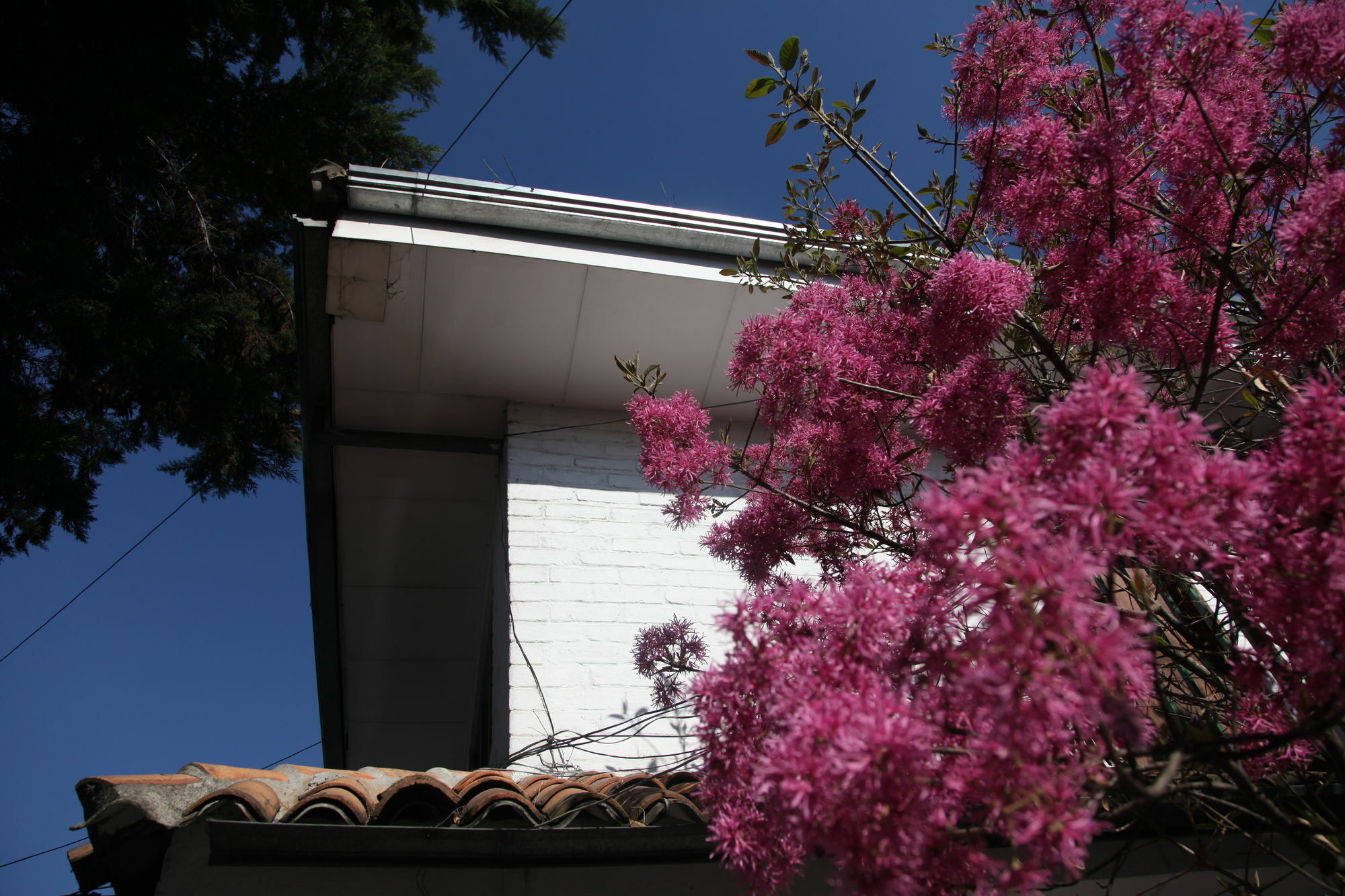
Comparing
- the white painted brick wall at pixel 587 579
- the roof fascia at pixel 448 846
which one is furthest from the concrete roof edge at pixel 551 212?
the roof fascia at pixel 448 846

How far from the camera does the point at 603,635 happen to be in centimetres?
396

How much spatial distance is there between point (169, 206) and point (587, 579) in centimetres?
422

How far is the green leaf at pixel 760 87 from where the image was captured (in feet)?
8.20

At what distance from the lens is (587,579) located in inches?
163

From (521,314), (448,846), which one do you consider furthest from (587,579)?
(448,846)

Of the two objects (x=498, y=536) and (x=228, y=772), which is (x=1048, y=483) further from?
(x=498, y=536)

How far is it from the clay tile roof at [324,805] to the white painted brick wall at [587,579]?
53.2 inches

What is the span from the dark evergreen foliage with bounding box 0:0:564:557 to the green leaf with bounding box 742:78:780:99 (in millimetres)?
3752

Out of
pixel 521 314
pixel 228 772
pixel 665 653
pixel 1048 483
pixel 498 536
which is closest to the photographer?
pixel 1048 483

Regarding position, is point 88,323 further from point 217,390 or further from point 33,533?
point 33,533

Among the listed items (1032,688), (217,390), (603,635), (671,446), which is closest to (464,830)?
(671,446)

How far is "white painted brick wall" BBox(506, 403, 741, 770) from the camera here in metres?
3.71

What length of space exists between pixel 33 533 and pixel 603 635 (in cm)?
384

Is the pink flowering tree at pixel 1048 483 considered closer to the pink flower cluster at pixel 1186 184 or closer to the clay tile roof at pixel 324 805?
the pink flower cluster at pixel 1186 184
